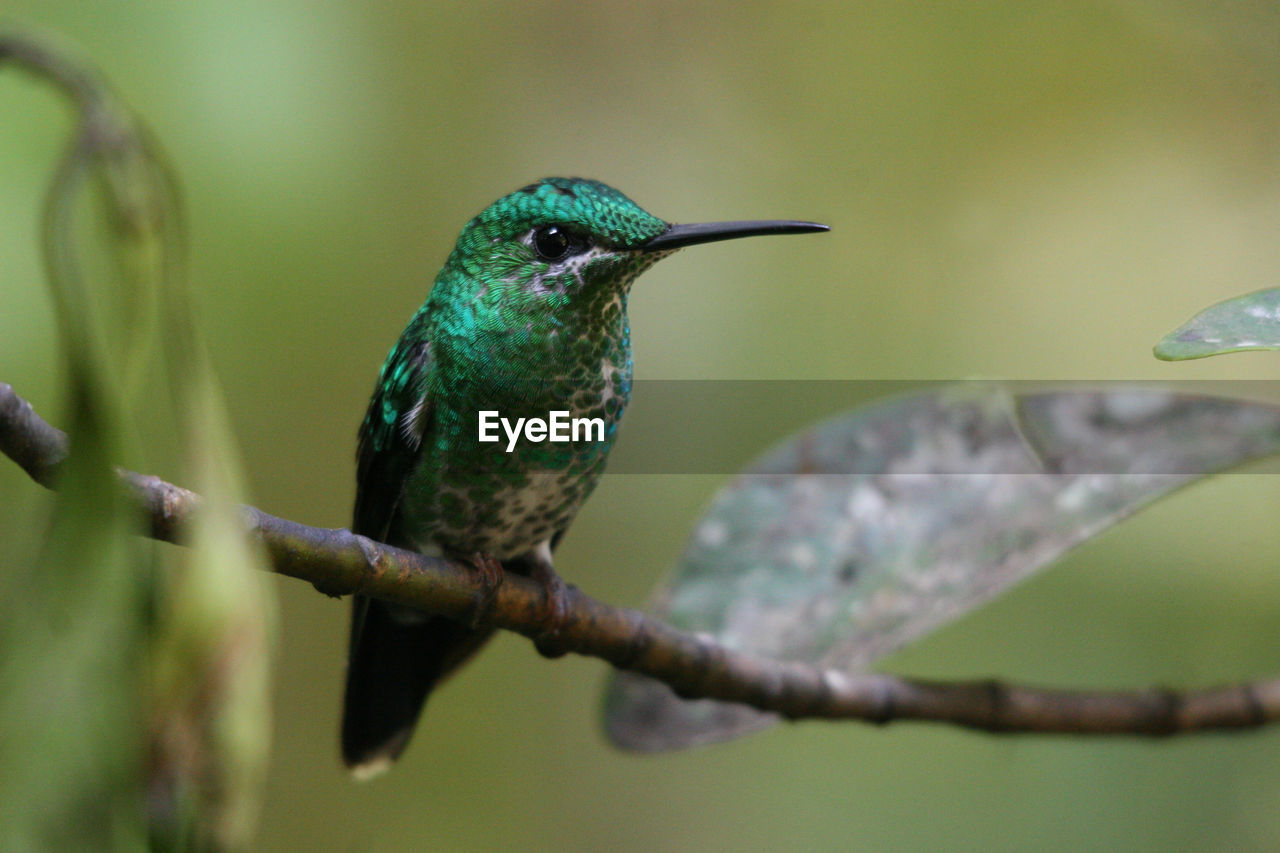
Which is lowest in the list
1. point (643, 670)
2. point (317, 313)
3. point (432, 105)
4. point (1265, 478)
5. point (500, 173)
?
point (1265, 478)

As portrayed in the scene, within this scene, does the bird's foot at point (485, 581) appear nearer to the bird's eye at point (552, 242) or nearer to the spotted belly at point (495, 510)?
the spotted belly at point (495, 510)

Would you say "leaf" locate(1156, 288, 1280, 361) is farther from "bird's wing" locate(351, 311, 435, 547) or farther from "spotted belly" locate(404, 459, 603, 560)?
"bird's wing" locate(351, 311, 435, 547)

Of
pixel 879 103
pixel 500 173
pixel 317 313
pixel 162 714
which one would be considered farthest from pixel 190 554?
pixel 879 103

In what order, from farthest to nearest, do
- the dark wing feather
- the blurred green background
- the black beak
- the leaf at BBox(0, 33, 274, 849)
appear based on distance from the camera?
the blurred green background
the dark wing feather
the black beak
the leaf at BBox(0, 33, 274, 849)

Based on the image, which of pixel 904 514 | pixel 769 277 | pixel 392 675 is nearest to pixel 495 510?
pixel 392 675

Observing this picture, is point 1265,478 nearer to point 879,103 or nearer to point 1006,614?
point 1006,614

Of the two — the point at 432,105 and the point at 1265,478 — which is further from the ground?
the point at 432,105

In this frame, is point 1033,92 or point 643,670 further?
point 1033,92

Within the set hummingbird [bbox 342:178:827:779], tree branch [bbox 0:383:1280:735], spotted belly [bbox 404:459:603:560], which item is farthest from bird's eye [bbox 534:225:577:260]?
A: tree branch [bbox 0:383:1280:735]
